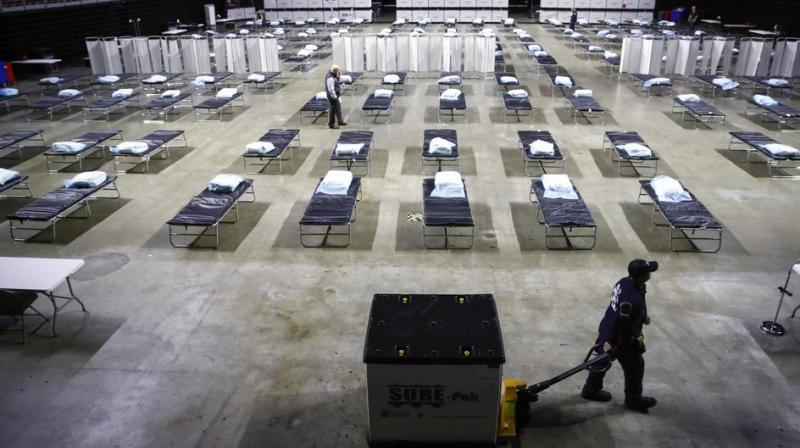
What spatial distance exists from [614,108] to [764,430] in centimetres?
1294

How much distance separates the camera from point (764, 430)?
5.28 metres

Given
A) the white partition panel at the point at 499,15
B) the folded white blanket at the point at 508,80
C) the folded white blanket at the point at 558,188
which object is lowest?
the folded white blanket at the point at 558,188

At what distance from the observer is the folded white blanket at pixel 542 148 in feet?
37.5

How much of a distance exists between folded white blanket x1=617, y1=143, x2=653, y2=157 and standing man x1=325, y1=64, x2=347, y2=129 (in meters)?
6.70

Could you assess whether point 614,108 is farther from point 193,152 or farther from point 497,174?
point 193,152

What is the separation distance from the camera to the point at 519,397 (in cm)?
525

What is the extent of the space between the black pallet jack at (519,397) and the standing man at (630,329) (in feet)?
0.44

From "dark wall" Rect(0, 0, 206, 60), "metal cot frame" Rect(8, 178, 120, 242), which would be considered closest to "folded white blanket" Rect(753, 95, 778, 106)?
"metal cot frame" Rect(8, 178, 120, 242)

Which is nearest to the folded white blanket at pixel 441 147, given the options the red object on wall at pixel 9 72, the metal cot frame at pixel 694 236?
the metal cot frame at pixel 694 236

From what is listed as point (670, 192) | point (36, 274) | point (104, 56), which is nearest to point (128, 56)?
point (104, 56)

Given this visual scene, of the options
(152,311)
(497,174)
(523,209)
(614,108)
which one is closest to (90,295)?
(152,311)

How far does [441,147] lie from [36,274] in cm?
721

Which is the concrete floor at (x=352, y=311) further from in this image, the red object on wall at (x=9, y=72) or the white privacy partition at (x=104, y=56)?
the white privacy partition at (x=104, y=56)

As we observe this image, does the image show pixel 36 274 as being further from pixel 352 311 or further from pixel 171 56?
pixel 171 56
